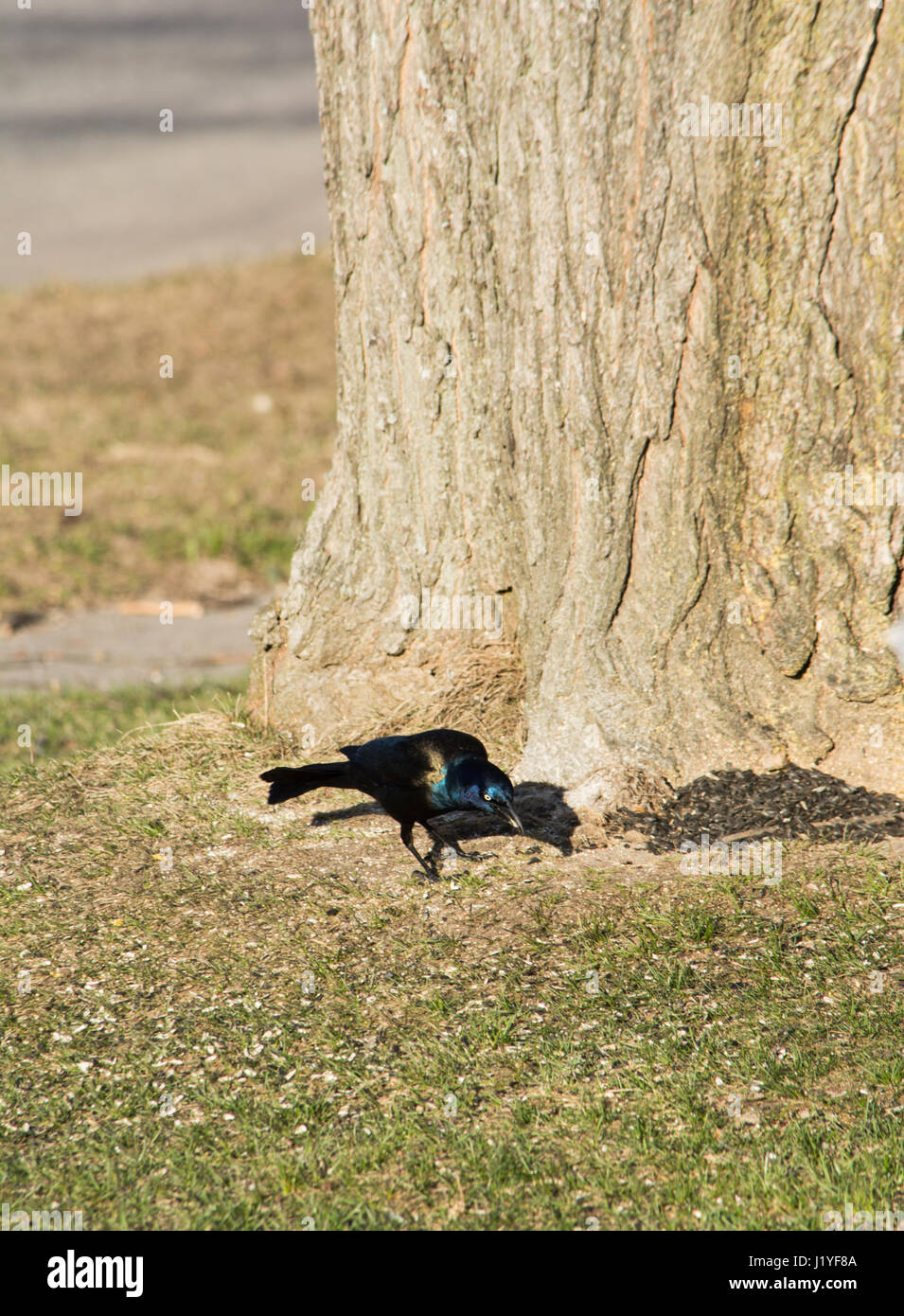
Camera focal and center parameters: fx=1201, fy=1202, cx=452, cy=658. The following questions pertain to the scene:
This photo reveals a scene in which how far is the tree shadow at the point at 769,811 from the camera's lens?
4.51 m

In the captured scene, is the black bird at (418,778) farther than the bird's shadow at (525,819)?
No

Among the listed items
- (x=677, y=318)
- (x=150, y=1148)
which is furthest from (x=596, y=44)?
(x=150, y=1148)

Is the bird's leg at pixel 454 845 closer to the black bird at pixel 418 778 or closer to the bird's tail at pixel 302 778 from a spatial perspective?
the black bird at pixel 418 778

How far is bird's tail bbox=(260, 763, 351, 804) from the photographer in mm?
4574

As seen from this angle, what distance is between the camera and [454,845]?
4750 millimetres

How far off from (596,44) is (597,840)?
2.86m

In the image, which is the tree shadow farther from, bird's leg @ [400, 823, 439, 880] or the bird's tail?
the bird's tail

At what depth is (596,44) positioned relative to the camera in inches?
164

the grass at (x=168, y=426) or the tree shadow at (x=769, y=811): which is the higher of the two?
the grass at (x=168, y=426)
